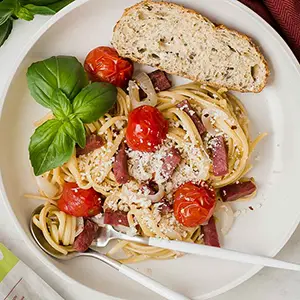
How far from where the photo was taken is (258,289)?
3.59 m

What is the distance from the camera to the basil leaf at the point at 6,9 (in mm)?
3330

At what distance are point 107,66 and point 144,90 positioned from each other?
21 centimetres

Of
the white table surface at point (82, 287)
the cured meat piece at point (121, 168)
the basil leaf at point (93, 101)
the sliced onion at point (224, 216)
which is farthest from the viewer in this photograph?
the white table surface at point (82, 287)

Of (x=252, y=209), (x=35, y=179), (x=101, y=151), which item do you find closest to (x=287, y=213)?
(x=252, y=209)

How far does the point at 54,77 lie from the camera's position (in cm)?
305

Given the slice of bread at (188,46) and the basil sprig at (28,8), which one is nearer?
the slice of bread at (188,46)

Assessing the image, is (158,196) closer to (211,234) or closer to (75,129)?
(211,234)

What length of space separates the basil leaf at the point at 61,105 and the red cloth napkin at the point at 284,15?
98cm

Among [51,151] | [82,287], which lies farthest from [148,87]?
A: [82,287]

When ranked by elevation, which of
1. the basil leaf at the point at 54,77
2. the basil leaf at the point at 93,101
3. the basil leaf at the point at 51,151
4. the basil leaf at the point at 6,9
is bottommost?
the basil leaf at the point at 51,151

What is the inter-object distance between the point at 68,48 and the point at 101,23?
0.65ft

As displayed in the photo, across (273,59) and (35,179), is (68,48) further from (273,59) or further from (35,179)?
(273,59)

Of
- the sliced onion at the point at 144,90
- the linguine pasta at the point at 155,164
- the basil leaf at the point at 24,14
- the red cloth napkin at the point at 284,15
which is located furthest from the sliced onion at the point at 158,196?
the basil leaf at the point at 24,14

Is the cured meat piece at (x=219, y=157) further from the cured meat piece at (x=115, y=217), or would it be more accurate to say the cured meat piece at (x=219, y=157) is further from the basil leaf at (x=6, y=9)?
the basil leaf at (x=6, y=9)
